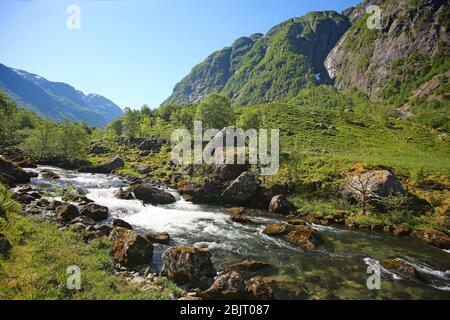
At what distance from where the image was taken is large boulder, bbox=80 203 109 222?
116 ft

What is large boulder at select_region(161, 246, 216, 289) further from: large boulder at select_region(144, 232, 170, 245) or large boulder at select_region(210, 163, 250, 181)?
large boulder at select_region(210, 163, 250, 181)

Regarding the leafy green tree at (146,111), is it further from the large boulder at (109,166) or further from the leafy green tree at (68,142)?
the large boulder at (109,166)

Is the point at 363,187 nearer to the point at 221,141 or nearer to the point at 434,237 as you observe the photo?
the point at 434,237

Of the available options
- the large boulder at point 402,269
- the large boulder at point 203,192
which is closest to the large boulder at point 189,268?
the large boulder at point 402,269

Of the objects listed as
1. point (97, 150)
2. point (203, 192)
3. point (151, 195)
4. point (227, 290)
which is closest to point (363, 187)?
point (203, 192)

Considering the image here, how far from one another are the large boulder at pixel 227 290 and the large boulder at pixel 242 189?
30890 mm

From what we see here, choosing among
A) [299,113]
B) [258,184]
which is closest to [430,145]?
[299,113]

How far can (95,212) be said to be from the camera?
35.8 m

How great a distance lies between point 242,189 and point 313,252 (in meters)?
22.5

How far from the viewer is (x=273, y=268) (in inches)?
974

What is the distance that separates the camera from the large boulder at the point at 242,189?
50.2 m

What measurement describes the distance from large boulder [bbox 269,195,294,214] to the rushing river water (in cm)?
215

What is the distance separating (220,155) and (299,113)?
3791 inches
